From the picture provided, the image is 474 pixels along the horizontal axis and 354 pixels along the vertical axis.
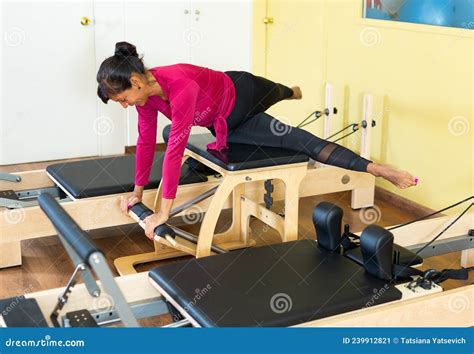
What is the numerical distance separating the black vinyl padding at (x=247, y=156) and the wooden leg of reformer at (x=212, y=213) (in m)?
0.07

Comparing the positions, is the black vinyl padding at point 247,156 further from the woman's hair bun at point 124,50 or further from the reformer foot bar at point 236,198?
the woman's hair bun at point 124,50

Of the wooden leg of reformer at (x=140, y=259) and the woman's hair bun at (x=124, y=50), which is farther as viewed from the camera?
the wooden leg of reformer at (x=140, y=259)

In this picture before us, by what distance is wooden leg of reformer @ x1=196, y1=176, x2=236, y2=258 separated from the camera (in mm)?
2887

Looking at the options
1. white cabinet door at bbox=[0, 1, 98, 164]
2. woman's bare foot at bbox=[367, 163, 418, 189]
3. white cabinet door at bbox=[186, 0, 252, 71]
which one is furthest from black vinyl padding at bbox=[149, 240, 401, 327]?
white cabinet door at bbox=[186, 0, 252, 71]

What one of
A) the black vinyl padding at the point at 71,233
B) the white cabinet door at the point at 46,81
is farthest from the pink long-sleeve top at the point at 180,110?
the white cabinet door at the point at 46,81

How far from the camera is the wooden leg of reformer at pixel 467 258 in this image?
3.20 metres

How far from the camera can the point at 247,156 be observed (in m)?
2.96

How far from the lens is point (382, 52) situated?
3.99 metres

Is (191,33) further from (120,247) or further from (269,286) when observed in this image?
(269,286)

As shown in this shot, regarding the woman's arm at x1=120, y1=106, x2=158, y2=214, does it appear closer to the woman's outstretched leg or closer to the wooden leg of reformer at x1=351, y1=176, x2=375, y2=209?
the woman's outstretched leg

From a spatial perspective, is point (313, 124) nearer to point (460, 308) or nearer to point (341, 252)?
point (341, 252)

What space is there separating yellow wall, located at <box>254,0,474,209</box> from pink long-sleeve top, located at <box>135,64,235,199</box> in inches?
44.7
